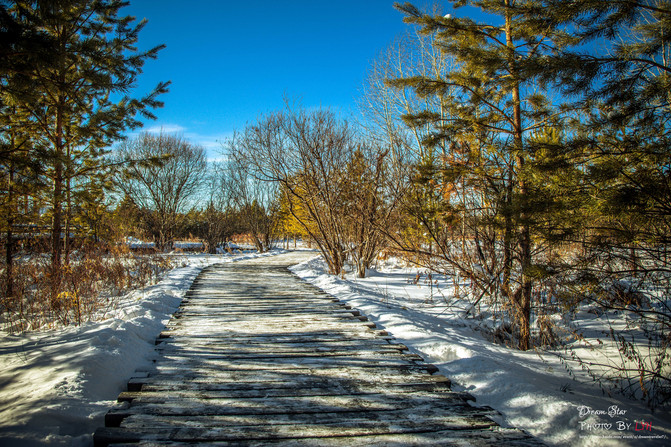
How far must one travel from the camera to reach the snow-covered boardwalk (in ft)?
6.55

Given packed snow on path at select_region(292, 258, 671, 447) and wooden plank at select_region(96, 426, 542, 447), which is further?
packed snow on path at select_region(292, 258, 671, 447)

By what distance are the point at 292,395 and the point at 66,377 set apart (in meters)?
1.80

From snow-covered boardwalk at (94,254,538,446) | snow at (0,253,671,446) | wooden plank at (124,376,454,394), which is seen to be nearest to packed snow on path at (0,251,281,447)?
snow at (0,253,671,446)

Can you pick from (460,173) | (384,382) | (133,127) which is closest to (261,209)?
(133,127)

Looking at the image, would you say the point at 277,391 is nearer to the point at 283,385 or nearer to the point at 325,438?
the point at 283,385

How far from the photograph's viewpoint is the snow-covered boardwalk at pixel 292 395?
78.6 inches

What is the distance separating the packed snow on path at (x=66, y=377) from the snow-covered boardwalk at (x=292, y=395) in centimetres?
18

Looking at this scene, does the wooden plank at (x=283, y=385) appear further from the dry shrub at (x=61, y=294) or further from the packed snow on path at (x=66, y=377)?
the dry shrub at (x=61, y=294)

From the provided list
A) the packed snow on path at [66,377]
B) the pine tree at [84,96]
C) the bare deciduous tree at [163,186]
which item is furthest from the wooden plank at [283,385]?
the bare deciduous tree at [163,186]

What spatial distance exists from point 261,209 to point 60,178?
1971 cm

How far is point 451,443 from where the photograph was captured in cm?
193

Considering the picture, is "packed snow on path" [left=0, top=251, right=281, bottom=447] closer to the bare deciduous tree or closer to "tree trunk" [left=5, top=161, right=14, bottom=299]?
"tree trunk" [left=5, top=161, right=14, bottom=299]

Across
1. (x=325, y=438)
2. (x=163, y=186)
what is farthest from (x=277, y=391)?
(x=163, y=186)

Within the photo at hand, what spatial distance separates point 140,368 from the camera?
2.94 meters
